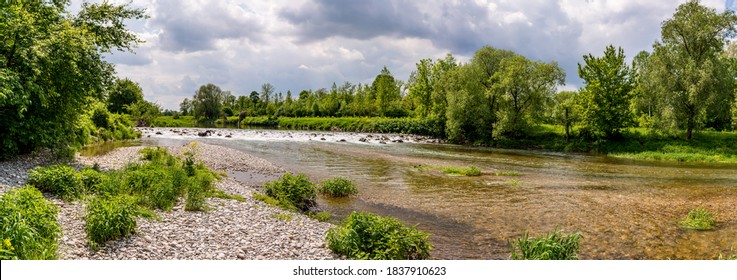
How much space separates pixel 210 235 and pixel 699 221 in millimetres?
17146

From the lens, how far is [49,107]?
22.2 meters

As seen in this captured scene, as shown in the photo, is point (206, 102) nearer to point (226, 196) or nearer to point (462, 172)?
point (462, 172)

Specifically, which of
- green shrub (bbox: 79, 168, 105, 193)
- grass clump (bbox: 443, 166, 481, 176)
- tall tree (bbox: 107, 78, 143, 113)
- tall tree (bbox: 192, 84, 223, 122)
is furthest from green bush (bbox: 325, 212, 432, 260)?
tall tree (bbox: 192, 84, 223, 122)

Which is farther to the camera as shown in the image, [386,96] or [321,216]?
[386,96]

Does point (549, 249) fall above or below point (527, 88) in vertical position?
below

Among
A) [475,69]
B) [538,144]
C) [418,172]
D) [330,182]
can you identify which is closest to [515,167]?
[418,172]

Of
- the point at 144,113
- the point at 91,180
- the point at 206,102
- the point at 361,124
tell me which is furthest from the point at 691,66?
the point at 206,102

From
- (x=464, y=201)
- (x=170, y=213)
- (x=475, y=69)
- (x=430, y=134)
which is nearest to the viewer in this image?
(x=170, y=213)

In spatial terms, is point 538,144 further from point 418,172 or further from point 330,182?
point 330,182

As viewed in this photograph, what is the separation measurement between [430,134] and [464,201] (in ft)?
206

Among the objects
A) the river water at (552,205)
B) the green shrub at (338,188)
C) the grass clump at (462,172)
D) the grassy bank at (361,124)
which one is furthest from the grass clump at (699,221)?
the grassy bank at (361,124)

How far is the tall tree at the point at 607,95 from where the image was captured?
187 feet

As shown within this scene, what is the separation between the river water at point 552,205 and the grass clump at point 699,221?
12.3 inches

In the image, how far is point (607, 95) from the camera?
5834 centimetres
